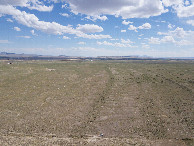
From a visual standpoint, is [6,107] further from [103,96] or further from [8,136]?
[103,96]

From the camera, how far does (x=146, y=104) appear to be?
19422 millimetres

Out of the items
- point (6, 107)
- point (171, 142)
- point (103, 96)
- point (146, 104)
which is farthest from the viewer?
point (103, 96)

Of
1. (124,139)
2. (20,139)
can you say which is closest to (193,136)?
(124,139)

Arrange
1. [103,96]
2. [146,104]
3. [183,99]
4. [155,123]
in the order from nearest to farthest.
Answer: [155,123] < [146,104] < [183,99] < [103,96]

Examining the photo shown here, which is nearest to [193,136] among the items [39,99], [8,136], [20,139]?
[20,139]

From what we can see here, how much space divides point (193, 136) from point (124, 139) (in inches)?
Result: 214

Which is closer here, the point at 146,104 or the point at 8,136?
the point at 8,136

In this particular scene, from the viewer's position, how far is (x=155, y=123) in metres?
14.1

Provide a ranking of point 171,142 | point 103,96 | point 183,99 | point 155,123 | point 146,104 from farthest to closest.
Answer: point 103,96 < point 183,99 < point 146,104 < point 155,123 < point 171,142

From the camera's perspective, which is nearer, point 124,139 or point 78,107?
point 124,139

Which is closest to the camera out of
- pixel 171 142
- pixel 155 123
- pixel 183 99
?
pixel 171 142

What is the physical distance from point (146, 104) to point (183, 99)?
5762mm

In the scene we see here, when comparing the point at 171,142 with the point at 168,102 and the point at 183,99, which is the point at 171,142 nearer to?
the point at 168,102

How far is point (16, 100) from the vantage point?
66.0ft
